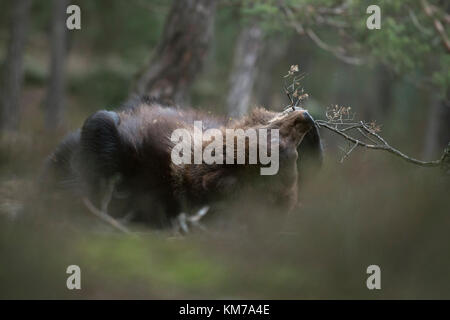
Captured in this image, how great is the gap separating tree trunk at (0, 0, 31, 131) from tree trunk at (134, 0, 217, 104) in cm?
909

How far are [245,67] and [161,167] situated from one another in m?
9.38

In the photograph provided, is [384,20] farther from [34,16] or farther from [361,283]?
[34,16]

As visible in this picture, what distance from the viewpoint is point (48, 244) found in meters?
2.48

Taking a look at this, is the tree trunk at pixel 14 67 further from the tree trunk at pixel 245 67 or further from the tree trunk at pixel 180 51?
the tree trunk at pixel 180 51

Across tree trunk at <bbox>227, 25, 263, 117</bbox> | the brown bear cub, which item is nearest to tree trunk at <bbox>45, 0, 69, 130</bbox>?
tree trunk at <bbox>227, 25, 263, 117</bbox>

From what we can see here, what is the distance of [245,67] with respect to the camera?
45.4ft

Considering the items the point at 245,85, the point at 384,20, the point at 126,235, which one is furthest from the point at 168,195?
the point at 245,85

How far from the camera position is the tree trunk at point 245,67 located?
13.6 meters

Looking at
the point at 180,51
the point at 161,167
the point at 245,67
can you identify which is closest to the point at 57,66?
the point at 245,67

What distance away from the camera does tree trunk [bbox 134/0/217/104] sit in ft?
29.1

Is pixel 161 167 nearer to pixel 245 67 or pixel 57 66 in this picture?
pixel 245 67

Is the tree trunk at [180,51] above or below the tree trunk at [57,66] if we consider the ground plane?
below

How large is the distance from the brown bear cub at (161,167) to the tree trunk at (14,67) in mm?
12306

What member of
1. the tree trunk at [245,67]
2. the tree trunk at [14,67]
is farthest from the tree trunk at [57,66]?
the tree trunk at [245,67]
